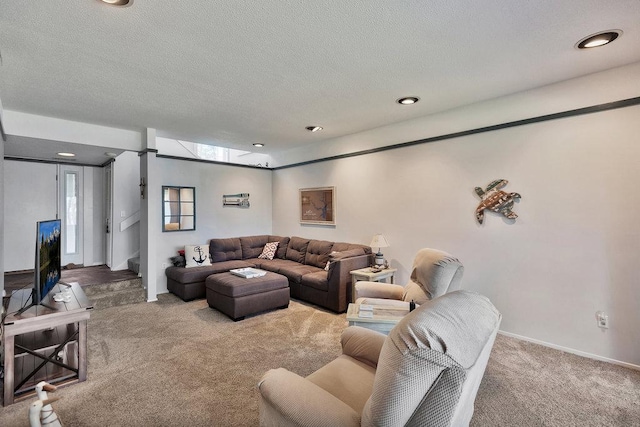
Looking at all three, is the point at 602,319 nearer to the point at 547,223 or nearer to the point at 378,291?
the point at 547,223

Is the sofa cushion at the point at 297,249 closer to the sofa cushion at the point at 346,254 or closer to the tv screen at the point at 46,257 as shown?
the sofa cushion at the point at 346,254

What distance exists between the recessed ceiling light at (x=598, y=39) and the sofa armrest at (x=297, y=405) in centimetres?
296

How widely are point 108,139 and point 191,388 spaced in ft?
12.7

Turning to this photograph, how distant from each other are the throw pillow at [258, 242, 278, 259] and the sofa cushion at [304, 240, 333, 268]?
80 cm

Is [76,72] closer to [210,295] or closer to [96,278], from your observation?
[210,295]

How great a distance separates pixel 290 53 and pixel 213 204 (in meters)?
3.92

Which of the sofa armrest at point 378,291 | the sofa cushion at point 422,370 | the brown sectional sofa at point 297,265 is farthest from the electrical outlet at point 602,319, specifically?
the sofa cushion at point 422,370

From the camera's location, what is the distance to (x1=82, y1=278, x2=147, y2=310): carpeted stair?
168 inches

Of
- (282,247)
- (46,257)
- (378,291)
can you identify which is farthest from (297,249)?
(46,257)

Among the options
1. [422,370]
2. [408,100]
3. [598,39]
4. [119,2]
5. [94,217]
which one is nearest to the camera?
[422,370]

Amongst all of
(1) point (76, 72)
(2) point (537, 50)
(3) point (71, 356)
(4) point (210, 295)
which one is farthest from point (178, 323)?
(2) point (537, 50)

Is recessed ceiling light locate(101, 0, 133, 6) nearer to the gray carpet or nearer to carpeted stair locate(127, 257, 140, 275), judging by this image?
the gray carpet

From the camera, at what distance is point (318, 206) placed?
544 centimetres

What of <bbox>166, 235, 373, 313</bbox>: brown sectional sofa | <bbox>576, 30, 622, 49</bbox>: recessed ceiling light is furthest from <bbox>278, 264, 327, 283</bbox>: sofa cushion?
<bbox>576, 30, 622, 49</bbox>: recessed ceiling light
